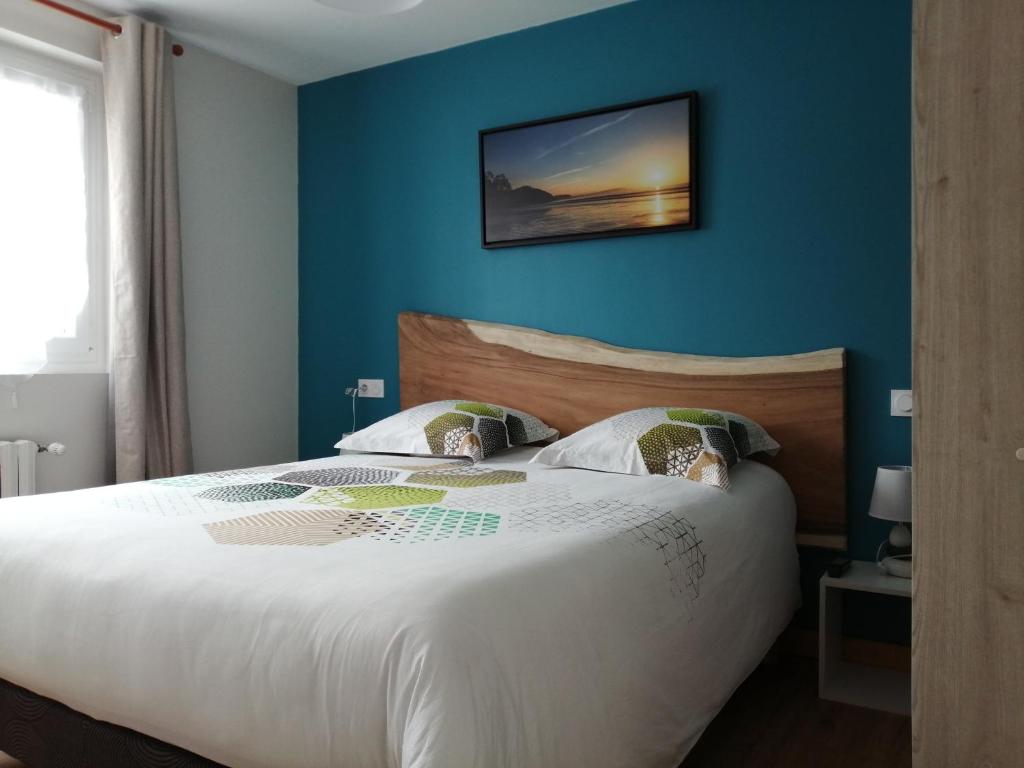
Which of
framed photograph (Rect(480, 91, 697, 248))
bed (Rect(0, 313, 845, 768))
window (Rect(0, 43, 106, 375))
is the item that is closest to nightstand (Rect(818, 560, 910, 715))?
bed (Rect(0, 313, 845, 768))

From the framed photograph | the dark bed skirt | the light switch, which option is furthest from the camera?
the framed photograph

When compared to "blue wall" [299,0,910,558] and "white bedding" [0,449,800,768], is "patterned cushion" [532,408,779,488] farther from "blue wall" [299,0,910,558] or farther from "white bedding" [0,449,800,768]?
"blue wall" [299,0,910,558]

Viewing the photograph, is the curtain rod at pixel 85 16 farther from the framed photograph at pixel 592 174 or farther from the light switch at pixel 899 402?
the light switch at pixel 899 402

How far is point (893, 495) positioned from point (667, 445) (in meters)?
0.69

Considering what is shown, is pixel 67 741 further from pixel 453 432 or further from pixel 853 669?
pixel 853 669

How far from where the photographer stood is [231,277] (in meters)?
3.77

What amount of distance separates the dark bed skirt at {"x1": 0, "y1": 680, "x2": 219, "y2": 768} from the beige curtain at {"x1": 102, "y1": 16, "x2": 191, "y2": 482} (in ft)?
4.92

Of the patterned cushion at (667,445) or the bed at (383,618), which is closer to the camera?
the bed at (383,618)

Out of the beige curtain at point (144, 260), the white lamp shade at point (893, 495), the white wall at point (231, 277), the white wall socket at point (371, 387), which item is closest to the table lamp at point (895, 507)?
the white lamp shade at point (893, 495)

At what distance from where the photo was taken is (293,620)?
1.32 m

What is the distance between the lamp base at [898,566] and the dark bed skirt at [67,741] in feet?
6.62

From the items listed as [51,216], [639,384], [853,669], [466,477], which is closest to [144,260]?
[51,216]

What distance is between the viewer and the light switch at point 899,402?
2.68 meters

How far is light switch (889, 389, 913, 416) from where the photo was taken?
2680 mm
